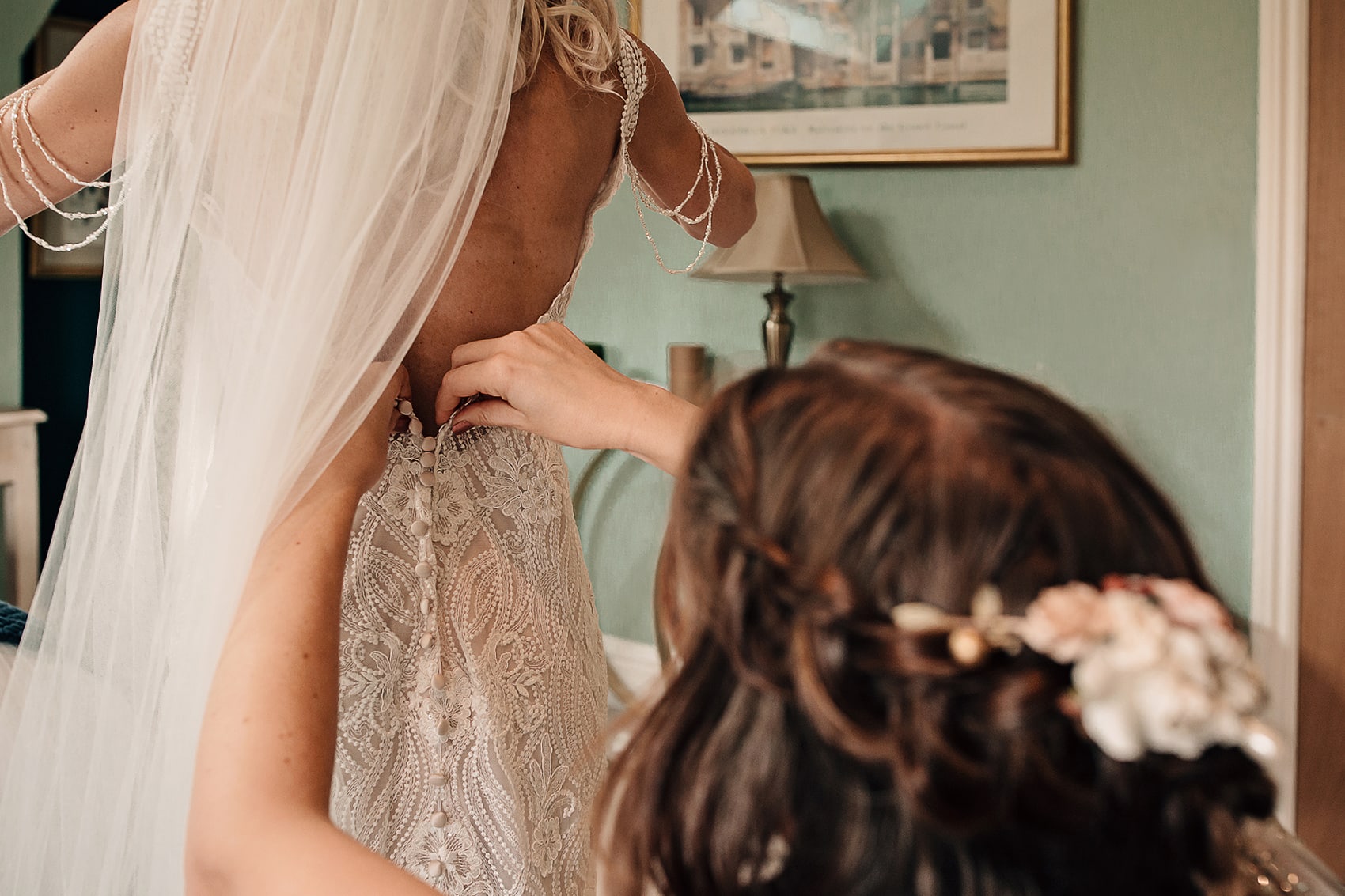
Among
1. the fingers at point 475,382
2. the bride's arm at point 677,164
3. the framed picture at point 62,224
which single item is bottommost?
the fingers at point 475,382

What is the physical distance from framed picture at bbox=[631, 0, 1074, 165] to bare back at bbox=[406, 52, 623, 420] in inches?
58.0

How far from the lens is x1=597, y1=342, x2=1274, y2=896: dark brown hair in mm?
A: 416

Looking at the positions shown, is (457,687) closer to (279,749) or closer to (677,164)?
(279,749)

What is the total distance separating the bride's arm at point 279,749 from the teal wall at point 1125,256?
166 cm

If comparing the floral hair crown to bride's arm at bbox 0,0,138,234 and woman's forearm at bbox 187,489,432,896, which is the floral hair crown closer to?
woman's forearm at bbox 187,489,432,896

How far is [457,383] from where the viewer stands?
870 mm

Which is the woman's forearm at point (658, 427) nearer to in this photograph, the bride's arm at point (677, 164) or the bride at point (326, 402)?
the bride at point (326, 402)

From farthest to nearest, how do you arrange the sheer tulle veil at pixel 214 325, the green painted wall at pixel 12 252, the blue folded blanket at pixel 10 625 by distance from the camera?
the green painted wall at pixel 12 252 < the blue folded blanket at pixel 10 625 < the sheer tulle veil at pixel 214 325

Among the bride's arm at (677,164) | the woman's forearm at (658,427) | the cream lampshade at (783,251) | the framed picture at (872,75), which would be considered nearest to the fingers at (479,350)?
the woman's forearm at (658,427)

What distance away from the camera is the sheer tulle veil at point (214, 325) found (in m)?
0.75

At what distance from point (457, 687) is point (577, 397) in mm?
272

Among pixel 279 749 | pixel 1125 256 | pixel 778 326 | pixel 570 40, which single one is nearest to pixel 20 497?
pixel 778 326

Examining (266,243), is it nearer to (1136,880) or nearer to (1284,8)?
(1136,880)

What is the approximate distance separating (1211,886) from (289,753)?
45 cm
